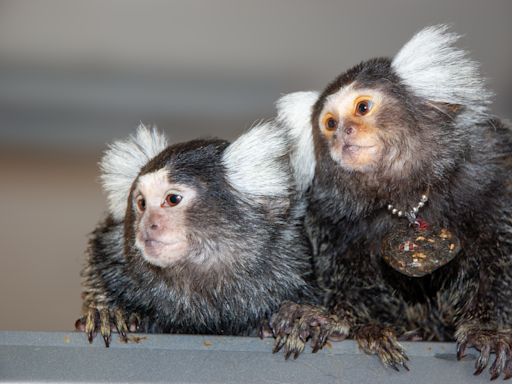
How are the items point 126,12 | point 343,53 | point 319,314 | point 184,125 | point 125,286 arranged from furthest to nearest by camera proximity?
point 184,125
point 343,53
point 126,12
point 125,286
point 319,314

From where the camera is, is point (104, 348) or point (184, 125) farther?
point (184, 125)

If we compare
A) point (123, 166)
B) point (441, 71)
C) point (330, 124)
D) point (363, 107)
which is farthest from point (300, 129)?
point (123, 166)

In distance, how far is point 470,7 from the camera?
3082 mm

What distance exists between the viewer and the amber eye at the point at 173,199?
170 cm

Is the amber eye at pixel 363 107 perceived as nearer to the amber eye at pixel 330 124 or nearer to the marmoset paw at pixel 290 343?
the amber eye at pixel 330 124

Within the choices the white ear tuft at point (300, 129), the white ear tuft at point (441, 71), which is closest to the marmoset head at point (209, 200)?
the white ear tuft at point (300, 129)

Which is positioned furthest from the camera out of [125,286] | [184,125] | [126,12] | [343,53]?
[184,125]

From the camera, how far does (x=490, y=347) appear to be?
1498 mm

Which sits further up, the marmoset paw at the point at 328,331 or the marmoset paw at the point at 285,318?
the marmoset paw at the point at 285,318

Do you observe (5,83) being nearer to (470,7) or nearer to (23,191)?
(23,191)

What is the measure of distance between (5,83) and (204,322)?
2.21 m

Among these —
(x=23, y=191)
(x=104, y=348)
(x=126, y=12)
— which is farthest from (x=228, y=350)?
Result: (x=23, y=191)

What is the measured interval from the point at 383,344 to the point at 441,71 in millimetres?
928

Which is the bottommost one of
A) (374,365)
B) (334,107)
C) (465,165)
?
(374,365)
